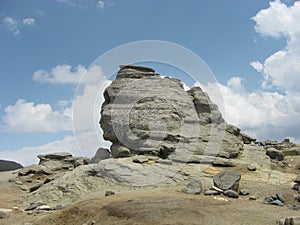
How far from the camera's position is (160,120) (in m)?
24.9

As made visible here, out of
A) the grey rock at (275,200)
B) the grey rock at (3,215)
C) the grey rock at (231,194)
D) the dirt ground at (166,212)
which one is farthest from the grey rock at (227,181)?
the grey rock at (3,215)

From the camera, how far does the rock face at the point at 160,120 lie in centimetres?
2430

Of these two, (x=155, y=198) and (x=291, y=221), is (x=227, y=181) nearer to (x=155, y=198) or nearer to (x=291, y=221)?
(x=155, y=198)

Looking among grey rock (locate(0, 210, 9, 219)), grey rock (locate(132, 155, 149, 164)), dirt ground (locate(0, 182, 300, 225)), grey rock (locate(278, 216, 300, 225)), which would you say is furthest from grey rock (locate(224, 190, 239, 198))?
grey rock (locate(0, 210, 9, 219))

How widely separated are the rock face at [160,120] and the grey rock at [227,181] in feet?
17.0

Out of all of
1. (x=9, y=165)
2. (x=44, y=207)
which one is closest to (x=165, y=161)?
(x=44, y=207)

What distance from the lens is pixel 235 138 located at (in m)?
27.3

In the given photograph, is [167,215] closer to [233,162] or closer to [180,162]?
[180,162]

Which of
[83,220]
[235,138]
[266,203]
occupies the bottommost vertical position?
[83,220]

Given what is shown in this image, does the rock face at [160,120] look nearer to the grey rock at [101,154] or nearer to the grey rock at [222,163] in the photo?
the grey rock at [222,163]

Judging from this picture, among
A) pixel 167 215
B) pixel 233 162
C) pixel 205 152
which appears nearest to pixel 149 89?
pixel 205 152

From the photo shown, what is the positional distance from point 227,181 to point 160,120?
848 cm

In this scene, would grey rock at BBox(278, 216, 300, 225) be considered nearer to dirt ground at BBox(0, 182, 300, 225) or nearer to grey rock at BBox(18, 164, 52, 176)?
dirt ground at BBox(0, 182, 300, 225)

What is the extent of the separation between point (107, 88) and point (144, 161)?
8003 mm
